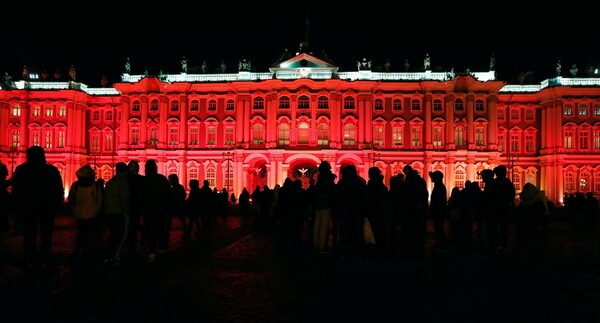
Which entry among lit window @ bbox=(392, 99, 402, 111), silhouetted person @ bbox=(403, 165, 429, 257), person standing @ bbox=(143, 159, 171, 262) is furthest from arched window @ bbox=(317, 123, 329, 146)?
person standing @ bbox=(143, 159, 171, 262)

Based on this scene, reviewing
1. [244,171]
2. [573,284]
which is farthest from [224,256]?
[244,171]

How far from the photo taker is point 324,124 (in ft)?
187

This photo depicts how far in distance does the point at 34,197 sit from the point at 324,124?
47110 mm

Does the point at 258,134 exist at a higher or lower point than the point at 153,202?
higher

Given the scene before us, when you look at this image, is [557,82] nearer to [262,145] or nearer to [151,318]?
[262,145]

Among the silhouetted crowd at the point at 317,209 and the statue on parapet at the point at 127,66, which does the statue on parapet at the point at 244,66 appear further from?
the silhouetted crowd at the point at 317,209

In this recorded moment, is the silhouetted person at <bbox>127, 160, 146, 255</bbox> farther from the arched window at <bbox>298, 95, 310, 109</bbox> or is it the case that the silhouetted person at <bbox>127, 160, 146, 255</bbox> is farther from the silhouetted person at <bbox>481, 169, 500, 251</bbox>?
the arched window at <bbox>298, 95, 310, 109</bbox>

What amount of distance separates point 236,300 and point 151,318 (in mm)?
1635

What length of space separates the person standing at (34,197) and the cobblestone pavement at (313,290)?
792mm

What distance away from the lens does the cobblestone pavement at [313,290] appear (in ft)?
25.9

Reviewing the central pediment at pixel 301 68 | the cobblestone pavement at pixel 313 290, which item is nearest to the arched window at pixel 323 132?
the central pediment at pixel 301 68

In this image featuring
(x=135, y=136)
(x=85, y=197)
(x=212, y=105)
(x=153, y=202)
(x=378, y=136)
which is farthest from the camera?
(x=135, y=136)

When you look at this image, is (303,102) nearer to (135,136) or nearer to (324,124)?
(324,124)

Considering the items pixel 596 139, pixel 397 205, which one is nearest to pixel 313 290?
pixel 397 205
